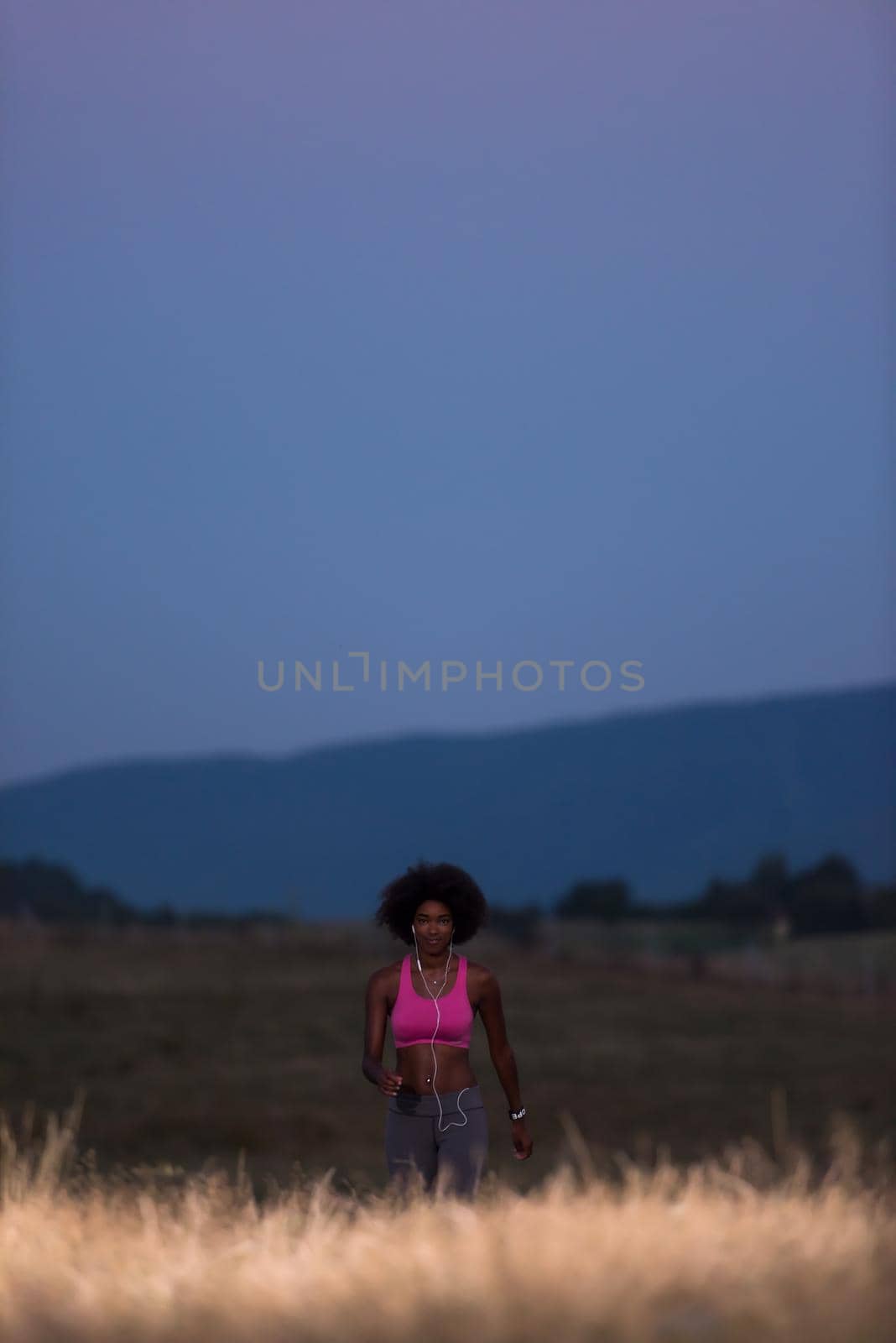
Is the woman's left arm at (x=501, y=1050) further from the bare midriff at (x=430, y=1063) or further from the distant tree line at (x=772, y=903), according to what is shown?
the distant tree line at (x=772, y=903)

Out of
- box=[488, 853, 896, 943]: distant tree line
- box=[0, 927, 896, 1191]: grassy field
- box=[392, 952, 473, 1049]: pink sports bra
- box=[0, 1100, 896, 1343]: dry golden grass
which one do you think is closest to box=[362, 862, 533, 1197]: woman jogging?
box=[392, 952, 473, 1049]: pink sports bra

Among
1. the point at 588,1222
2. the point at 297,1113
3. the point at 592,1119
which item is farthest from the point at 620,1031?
the point at 588,1222

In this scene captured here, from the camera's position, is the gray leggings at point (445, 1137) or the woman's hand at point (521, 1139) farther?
the woman's hand at point (521, 1139)

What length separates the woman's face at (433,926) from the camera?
7730mm

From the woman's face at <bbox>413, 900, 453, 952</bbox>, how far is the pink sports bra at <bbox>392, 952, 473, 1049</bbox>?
106mm

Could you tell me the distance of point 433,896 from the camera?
7844 mm

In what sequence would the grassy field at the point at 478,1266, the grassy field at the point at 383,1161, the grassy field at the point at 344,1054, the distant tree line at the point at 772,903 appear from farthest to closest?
the distant tree line at the point at 772,903
the grassy field at the point at 344,1054
the grassy field at the point at 383,1161
the grassy field at the point at 478,1266

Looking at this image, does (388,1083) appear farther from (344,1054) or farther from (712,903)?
(712,903)

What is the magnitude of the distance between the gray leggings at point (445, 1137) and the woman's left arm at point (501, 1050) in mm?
147

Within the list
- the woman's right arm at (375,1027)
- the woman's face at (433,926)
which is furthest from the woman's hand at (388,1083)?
the woman's face at (433,926)

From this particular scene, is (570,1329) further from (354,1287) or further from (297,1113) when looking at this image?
(297,1113)

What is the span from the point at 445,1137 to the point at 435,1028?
44 centimetres

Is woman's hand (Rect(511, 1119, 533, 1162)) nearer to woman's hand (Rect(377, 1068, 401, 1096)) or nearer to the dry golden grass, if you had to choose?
the dry golden grass

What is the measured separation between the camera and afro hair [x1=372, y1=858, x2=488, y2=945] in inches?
309
